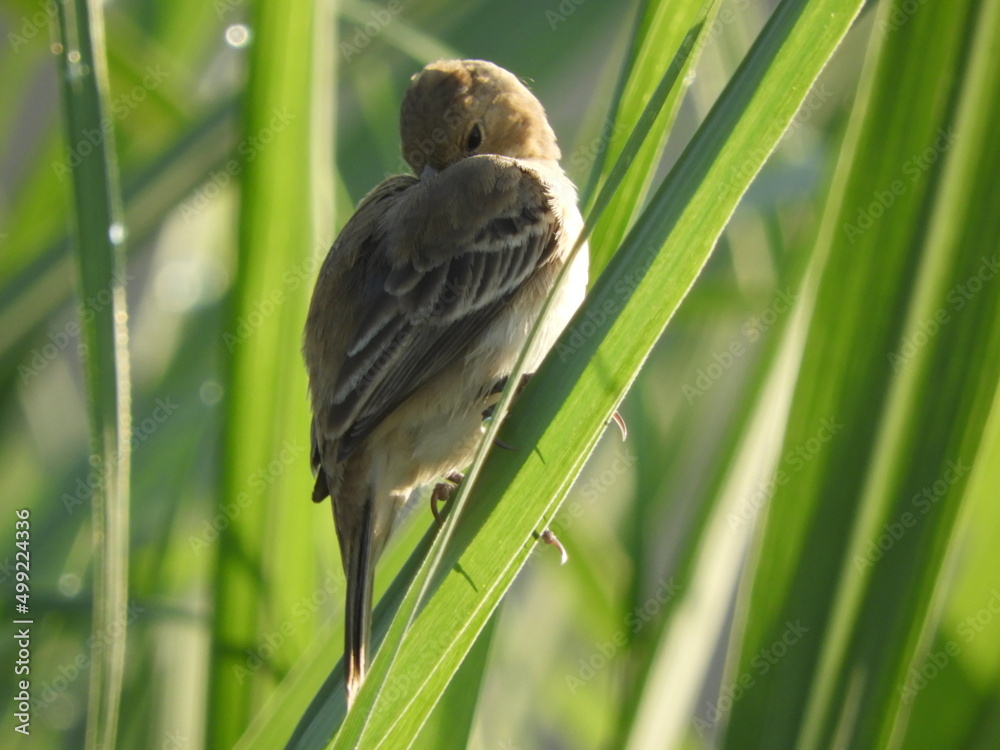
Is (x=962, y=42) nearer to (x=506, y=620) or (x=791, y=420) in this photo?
(x=791, y=420)

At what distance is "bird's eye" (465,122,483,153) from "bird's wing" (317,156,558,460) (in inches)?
9.6

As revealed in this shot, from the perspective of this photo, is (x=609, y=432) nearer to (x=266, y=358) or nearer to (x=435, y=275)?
(x=435, y=275)

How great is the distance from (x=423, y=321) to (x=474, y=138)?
78cm

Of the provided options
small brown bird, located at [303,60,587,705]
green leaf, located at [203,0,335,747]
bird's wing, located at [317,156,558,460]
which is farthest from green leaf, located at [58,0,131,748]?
bird's wing, located at [317,156,558,460]

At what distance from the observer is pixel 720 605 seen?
209 cm

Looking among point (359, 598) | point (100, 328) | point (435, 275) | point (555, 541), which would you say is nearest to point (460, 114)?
point (435, 275)

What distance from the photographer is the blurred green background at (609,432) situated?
4.51ft

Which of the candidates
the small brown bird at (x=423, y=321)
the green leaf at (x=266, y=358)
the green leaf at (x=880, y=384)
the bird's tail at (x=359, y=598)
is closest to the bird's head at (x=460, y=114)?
the small brown bird at (x=423, y=321)

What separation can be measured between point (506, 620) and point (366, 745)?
1618mm

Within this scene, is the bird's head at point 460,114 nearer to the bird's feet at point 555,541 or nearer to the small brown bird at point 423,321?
the small brown bird at point 423,321

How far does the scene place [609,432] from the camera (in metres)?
3.27

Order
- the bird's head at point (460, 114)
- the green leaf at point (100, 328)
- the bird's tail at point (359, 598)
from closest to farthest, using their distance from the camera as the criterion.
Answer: the green leaf at point (100, 328)
the bird's tail at point (359, 598)
the bird's head at point (460, 114)

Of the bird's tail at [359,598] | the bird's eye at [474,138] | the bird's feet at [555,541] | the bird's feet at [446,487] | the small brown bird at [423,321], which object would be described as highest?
the bird's eye at [474,138]

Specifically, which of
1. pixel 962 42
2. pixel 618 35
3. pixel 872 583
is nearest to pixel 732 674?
pixel 872 583
